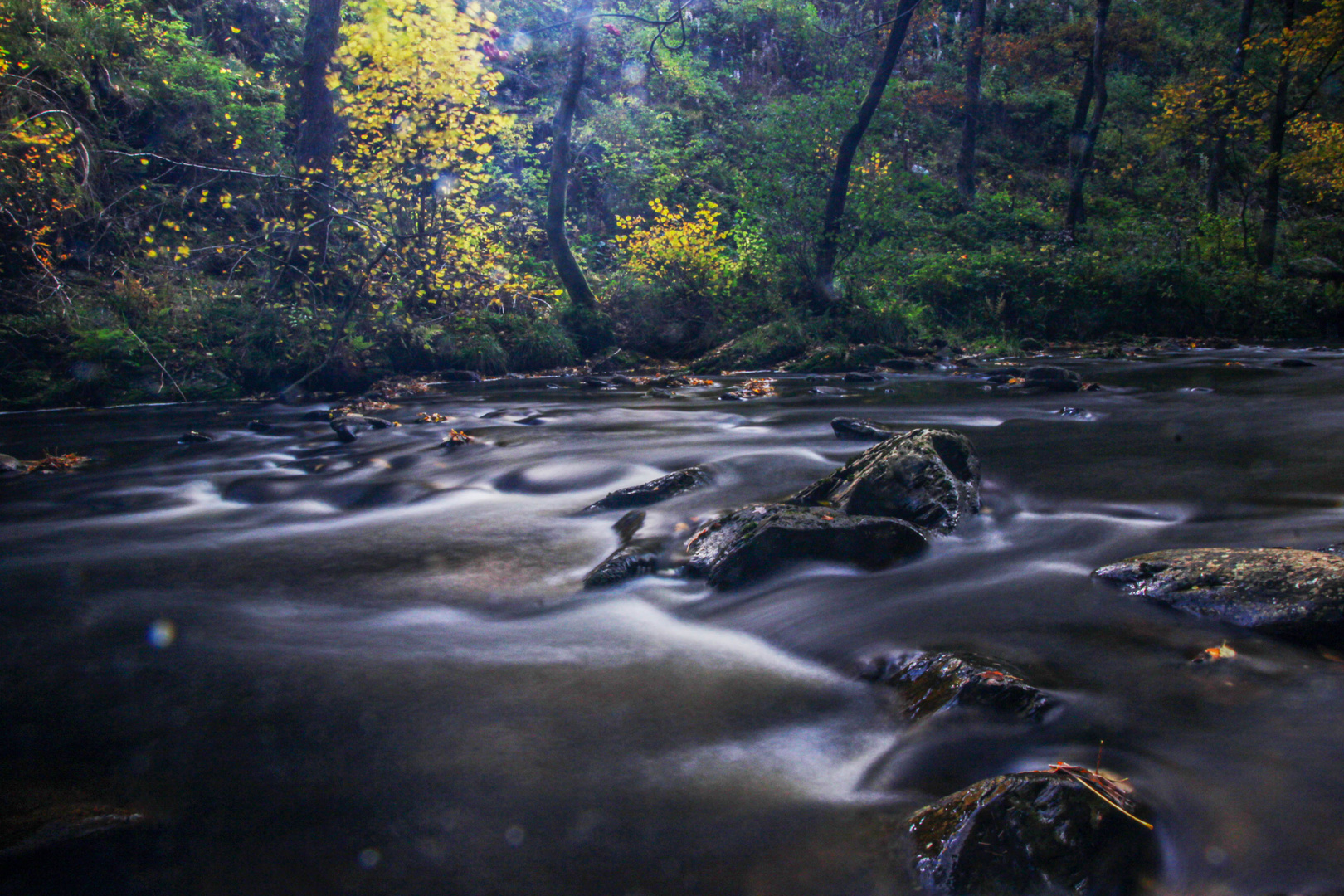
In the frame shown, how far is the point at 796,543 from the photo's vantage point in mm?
3910

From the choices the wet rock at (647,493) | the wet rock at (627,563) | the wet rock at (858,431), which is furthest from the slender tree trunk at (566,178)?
the wet rock at (627,563)

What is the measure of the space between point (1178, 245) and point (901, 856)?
23.6 meters

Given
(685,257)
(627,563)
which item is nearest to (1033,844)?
(627,563)

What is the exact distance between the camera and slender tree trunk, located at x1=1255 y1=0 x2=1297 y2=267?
19.7 metres

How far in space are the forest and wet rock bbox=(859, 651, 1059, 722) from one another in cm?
766

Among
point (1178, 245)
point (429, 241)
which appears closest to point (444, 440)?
point (429, 241)

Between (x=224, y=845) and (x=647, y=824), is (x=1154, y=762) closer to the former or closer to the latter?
(x=647, y=824)

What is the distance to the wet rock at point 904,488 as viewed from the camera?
4.44m

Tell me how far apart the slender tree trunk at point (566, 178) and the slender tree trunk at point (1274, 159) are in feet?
54.4

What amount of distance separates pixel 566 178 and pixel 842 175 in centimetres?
538

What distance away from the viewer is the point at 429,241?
1312 cm

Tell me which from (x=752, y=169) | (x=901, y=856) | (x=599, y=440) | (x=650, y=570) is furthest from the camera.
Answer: (x=752, y=169)

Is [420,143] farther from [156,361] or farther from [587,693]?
[587,693]

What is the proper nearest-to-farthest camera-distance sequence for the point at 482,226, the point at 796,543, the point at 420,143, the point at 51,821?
the point at 51,821, the point at 796,543, the point at 420,143, the point at 482,226
